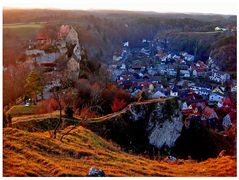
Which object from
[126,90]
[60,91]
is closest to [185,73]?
[126,90]

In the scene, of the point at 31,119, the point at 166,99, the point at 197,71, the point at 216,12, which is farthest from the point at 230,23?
the point at 31,119

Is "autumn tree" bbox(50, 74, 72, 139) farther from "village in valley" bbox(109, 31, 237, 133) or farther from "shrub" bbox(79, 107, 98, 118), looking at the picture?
"village in valley" bbox(109, 31, 237, 133)

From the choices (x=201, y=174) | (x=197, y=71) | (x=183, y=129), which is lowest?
(x=201, y=174)

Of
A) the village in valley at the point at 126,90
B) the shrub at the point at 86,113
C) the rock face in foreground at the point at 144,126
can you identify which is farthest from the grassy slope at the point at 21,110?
the rock face in foreground at the point at 144,126

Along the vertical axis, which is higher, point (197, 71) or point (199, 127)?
point (197, 71)

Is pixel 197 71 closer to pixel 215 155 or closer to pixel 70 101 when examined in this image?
pixel 215 155

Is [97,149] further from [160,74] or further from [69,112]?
[160,74]
